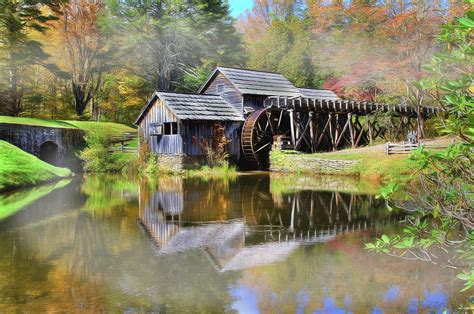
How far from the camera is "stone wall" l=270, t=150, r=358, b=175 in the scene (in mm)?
23688

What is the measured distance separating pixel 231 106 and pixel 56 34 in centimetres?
2132

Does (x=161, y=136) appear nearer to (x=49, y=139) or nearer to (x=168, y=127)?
(x=168, y=127)

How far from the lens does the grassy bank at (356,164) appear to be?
2087cm

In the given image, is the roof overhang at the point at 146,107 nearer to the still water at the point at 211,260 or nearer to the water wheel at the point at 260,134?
the water wheel at the point at 260,134

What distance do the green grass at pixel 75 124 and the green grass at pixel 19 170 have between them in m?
6.61

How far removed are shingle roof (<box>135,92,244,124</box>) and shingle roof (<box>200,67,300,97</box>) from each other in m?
1.40

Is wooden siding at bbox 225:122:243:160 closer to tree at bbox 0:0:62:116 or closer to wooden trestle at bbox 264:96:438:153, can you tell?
wooden trestle at bbox 264:96:438:153

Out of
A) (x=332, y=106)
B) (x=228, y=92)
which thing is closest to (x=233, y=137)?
(x=228, y=92)

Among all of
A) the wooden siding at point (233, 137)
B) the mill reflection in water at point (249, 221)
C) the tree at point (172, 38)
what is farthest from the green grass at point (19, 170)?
the tree at point (172, 38)

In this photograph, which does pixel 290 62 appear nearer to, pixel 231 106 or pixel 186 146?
pixel 231 106

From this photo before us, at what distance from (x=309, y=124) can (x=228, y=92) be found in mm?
5491

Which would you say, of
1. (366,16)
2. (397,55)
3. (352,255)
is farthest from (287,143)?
(352,255)

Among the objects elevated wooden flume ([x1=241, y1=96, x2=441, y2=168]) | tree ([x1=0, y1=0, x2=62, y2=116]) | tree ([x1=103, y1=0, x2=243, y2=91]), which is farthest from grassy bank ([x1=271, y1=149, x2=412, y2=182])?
tree ([x1=0, y1=0, x2=62, y2=116])

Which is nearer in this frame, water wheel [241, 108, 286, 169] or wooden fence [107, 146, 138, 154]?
water wheel [241, 108, 286, 169]
